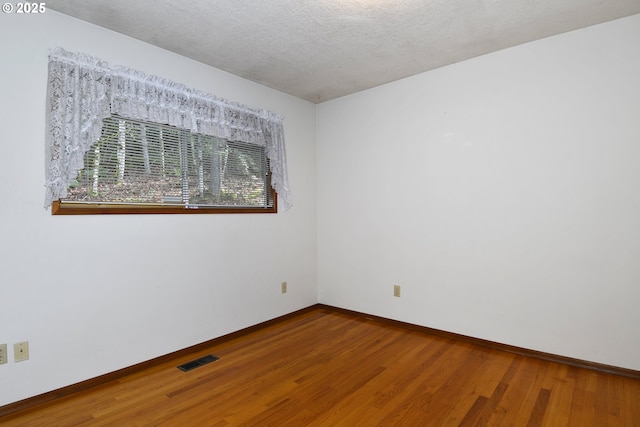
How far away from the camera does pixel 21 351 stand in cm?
199

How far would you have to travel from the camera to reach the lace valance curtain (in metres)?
2.10

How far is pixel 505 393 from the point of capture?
2.14 metres

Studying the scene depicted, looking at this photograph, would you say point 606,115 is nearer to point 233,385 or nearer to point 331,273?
point 331,273

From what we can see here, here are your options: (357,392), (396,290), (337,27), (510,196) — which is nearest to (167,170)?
(337,27)

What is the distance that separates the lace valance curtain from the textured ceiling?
0.32 metres

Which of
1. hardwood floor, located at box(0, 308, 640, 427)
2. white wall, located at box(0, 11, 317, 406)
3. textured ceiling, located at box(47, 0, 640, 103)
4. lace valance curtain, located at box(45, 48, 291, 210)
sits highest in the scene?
textured ceiling, located at box(47, 0, 640, 103)

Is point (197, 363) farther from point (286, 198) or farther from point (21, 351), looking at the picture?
point (286, 198)

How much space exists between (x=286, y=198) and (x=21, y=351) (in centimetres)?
239

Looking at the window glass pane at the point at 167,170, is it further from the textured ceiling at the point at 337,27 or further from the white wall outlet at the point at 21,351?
the white wall outlet at the point at 21,351

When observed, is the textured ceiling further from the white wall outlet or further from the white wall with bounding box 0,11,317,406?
the white wall outlet

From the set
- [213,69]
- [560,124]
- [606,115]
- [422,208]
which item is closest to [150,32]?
[213,69]

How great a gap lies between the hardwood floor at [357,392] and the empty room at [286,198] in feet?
0.06

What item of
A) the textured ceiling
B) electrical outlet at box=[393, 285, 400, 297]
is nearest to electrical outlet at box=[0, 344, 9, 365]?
the textured ceiling

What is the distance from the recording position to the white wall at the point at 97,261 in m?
1.98
